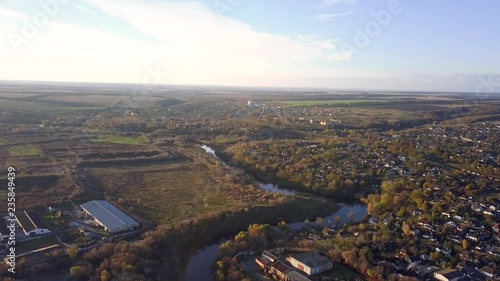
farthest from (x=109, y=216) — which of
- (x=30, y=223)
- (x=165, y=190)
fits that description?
(x=165, y=190)

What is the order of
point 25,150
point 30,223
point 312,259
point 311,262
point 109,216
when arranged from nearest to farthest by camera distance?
1. point 311,262
2. point 312,259
3. point 30,223
4. point 109,216
5. point 25,150

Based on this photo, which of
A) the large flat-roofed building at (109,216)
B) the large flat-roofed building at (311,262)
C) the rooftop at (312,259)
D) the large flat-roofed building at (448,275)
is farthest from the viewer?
the large flat-roofed building at (109,216)

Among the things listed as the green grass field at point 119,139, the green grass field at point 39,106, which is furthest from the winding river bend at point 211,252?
the green grass field at point 39,106

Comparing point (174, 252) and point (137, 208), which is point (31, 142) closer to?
point (137, 208)

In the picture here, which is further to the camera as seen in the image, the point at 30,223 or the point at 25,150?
the point at 25,150

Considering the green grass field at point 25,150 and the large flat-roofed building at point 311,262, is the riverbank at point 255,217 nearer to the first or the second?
the large flat-roofed building at point 311,262

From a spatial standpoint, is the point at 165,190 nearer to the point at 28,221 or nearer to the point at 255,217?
the point at 255,217
